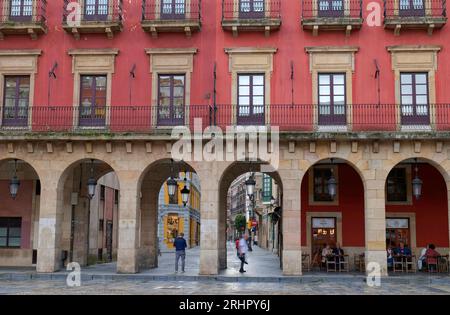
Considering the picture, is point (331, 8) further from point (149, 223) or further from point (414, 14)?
point (149, 223)

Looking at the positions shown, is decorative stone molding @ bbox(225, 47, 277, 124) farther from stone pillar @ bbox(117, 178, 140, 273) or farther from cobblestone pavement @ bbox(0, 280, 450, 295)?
cobblestone pavement @ bbox(0, 280, 450, 295)

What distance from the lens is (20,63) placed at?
23672 millimetres

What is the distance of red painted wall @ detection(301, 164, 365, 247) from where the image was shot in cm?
2497

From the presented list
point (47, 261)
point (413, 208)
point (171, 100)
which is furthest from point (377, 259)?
point (47, 261)

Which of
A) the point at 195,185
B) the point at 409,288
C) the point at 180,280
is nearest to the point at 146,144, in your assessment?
the point at 180,280

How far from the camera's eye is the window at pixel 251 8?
23.1m

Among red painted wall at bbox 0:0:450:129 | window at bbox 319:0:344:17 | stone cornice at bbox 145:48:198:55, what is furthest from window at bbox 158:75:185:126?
window at bbox 319:0:344:17

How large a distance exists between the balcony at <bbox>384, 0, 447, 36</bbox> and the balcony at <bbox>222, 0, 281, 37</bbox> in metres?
4.15

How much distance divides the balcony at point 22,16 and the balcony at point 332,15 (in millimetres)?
10069

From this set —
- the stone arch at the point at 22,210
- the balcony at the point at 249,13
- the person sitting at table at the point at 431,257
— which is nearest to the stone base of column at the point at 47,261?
the stone arch at the point at 22,210

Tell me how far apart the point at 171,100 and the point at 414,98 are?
906 cm

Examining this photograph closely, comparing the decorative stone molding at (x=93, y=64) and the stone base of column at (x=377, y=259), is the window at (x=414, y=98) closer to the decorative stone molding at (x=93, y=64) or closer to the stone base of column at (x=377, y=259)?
the stone base of column at (x=377, y=259)

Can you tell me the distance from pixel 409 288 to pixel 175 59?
462 inches

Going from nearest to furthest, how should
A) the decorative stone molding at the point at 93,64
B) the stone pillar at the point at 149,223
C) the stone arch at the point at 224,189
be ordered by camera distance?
1. the decorative stone molding at the point at 93,64
2. the stone arch at the point at 224,189
3. the stone pillar at the point at 149,223
